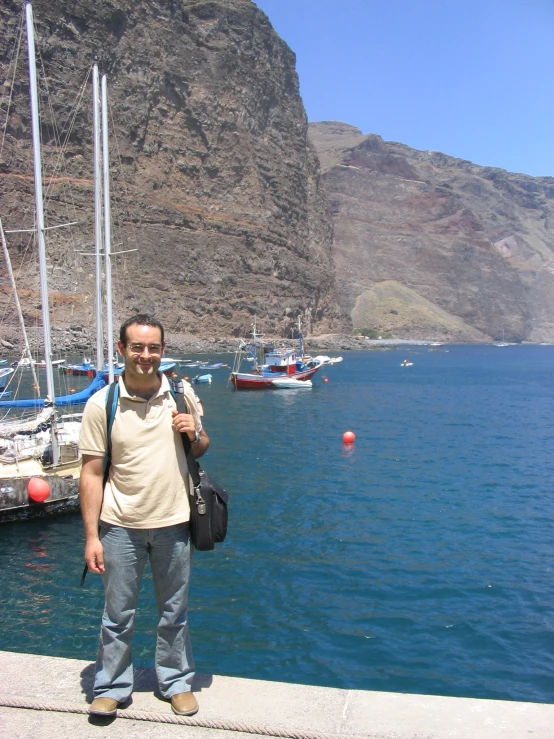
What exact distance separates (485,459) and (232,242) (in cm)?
9452

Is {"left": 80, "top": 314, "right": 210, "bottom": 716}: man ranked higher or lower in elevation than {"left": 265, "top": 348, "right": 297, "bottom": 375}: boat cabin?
higher

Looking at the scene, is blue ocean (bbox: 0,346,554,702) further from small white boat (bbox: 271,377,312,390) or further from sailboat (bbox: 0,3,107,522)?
small white boat (bbox: 271,377,312,390)

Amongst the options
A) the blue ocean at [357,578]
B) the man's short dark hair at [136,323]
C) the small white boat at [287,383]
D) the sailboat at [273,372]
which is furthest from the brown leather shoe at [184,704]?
the small white boat at [287,383]

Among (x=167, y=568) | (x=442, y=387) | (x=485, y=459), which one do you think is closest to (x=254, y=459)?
(x=485, y=459)

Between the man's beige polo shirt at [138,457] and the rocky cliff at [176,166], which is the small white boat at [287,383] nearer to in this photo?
the rocky cliff at [176,166]

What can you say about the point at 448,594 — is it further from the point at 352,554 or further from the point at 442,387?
the point at 442,387

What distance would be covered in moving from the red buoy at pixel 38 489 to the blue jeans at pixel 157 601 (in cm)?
1134

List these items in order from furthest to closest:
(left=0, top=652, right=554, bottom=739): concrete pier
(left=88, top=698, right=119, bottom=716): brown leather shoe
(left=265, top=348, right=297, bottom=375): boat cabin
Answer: (left=265, top=348, right=297, bottom=375): boat cabin → (left=88, top=698, right=119, bottom=716): brown leather shoe → (left=0, top=652, right=554, bottom=739): concrete pier

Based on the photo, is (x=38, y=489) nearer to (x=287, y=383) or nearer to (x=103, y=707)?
(x=103, y=707)

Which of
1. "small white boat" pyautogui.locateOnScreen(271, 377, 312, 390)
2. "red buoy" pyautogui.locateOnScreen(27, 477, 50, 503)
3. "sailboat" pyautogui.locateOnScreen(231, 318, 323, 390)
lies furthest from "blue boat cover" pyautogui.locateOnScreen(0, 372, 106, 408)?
"small white boat" pyautogui.locateOnScreen(271, 377, 312, 390)

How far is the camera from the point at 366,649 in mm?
10273

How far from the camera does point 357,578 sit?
13.2 m

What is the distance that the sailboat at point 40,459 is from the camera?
15664 mm

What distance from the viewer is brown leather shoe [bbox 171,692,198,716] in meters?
4.50
